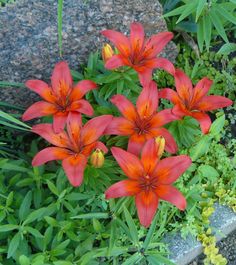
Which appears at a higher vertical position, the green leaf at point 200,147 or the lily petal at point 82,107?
the lily petal at point 82,107

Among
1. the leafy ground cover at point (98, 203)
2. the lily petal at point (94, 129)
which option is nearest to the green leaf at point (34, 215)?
the leafy ground cover at point (98, 203)

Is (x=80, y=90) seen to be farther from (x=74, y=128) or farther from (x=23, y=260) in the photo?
(x=23, y=260)

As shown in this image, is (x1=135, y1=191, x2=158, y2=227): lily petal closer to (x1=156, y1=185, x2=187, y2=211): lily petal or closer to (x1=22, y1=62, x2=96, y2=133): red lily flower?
(x1=156, y1=185, x2=187, y2=211): lily petal

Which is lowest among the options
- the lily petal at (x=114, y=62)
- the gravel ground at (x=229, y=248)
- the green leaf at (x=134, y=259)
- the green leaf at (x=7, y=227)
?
the gravel ground at (x=229, y=248)

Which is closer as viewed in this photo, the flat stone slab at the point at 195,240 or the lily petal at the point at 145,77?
the lily petal at the point at 145,77

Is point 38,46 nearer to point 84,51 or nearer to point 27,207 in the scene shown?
point 84,51

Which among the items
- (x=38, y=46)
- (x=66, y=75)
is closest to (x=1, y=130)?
(x=38, y=46)

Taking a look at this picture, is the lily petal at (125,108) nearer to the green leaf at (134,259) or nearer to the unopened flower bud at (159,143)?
the unopened flower bud at (159,143)
